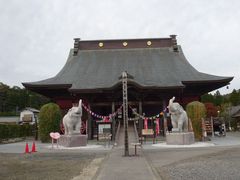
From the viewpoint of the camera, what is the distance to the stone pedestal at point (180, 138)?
15.7 meters

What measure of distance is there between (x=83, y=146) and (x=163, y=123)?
8.54 metres

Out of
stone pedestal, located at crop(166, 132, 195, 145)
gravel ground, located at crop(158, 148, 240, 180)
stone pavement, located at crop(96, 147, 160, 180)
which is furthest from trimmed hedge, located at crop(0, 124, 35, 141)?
gravel ground, located at crop(158, 148, 240, 180)

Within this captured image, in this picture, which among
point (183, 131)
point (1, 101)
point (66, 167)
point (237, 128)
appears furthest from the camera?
point (1, 101)

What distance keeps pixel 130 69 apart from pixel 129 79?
4.68 meters

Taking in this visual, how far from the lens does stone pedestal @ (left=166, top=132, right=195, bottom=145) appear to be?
15.7 meters

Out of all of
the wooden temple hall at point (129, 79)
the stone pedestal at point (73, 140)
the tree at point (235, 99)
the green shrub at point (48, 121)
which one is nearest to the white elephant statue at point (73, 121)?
the stone pedestal at point (73, 140)

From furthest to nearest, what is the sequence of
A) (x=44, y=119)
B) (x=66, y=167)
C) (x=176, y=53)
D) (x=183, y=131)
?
(x=176, y=53)
(x=44, y=119)
(x=183, y=131)
(x=66, y=167)

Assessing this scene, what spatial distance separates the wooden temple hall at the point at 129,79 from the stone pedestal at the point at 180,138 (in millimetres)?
5183

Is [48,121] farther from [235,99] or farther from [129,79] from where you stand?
[235,99]

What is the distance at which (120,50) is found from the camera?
28.8 metres

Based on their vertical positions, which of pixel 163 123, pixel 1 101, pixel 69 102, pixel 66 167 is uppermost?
pixel 1 101

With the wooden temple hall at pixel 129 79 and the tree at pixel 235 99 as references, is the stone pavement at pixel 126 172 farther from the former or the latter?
the tree at pixel 235 99

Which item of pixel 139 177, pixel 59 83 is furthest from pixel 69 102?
pixel 139 177

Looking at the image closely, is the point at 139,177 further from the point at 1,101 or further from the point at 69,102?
the point at 1,101
